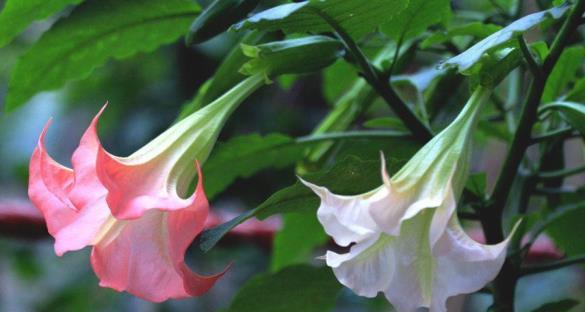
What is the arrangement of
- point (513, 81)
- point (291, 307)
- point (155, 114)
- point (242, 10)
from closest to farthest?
1. point (242, 10)
2. point (291, 307)
3. point (513, 81)
4. point (155, 114)

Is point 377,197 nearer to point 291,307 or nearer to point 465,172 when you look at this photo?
point 465,172

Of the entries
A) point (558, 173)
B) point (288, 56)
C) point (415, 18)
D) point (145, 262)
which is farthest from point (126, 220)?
point (558, 173)

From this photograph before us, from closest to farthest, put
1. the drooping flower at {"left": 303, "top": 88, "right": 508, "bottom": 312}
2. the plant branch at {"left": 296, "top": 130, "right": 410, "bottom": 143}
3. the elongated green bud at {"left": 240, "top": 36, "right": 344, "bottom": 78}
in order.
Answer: the drooping flower at {"left": 303, "top": 88, "right": 508, "bottom": 312}
the elongated green bud at {"left": 240, "top": 36, "right": 344, "bottom": 78}
the plant branch at {"left": 296, "top": 130, "right": 410, "bottom": 143}

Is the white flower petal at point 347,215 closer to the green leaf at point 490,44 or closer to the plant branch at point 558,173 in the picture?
the green leaf at point 490,44

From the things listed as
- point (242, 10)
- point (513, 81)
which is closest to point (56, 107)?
point (513, 81)

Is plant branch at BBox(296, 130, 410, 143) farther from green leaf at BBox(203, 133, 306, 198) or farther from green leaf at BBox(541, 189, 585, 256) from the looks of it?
A: green leaf at BBox(541, 189, 585, 256)

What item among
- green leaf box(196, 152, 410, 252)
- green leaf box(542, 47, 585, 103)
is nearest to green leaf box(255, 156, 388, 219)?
green leaf box(196, 152, 410, 252)
